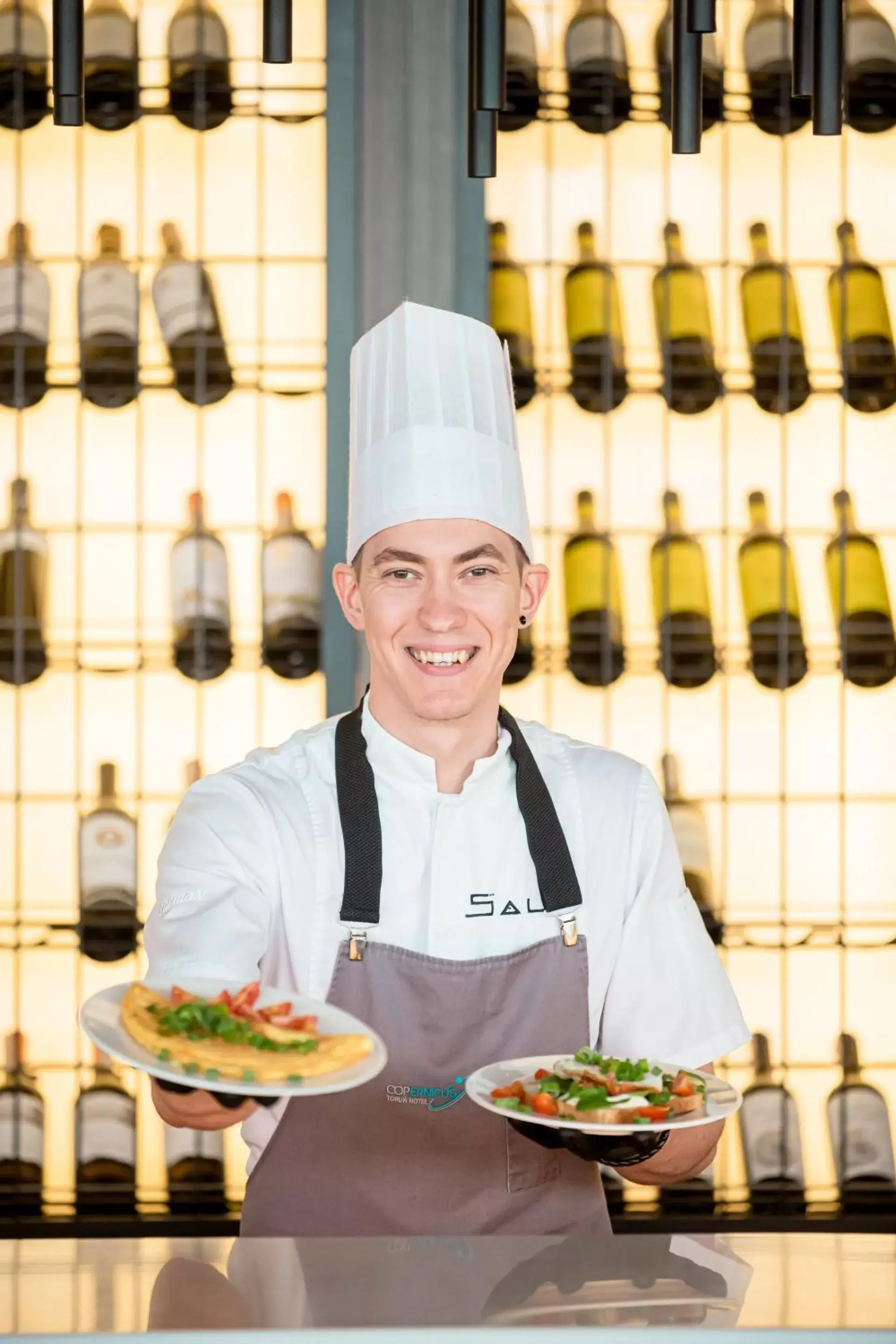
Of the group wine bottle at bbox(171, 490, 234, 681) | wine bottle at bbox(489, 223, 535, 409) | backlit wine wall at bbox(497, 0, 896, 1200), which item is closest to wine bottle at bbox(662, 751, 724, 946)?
backlit wine wall at bbox(497, 0, 896, 1200)

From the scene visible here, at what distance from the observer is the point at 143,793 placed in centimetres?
273

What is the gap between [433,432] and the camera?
1768 mm

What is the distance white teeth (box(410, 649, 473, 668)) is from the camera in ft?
5.56

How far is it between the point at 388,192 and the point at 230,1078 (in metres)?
1.82

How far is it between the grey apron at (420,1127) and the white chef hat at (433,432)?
402mm

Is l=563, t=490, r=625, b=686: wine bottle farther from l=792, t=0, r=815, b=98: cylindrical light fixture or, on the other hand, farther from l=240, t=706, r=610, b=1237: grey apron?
l=792, t=0, r=815, b=98: cylindrical light fixture

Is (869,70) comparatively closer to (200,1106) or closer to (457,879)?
(457,879)

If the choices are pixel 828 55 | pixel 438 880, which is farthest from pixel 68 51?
pixel 438 880

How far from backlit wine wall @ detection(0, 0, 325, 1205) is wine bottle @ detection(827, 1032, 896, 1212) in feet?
3.89

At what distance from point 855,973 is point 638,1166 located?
4.06ft

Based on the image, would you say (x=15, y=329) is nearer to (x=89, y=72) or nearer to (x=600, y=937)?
(x=89, y=72)

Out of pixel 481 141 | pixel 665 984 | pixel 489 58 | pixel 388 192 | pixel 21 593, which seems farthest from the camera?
pixel 21 593

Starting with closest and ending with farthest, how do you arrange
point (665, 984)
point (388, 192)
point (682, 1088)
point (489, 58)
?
point (489, 58)
point (682, 1088)
point (665, 984)
point (388, 192)

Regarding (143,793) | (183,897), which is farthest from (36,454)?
(183,897)
